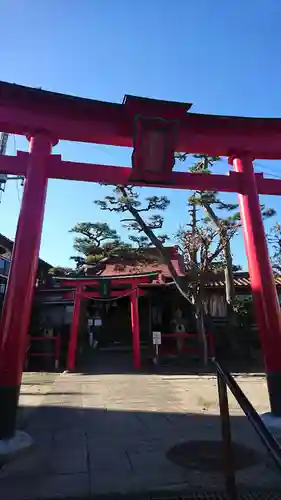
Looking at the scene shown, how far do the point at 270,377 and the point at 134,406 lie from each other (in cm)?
300

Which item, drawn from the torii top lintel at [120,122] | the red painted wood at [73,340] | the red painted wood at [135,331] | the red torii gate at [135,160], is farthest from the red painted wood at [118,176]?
the red painted wood at [73,340]

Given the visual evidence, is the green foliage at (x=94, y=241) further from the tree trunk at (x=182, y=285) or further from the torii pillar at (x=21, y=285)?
the torii pillar at (x=21, y=285)

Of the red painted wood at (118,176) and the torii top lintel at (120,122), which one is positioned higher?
the torii top lintel at (120,122)

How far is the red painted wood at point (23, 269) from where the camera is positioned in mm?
4777

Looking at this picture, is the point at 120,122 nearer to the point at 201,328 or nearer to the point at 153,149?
the point at 153,149

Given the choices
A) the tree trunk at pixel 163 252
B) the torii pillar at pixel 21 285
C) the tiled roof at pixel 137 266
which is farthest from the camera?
the tiled roof at pixel 137 266

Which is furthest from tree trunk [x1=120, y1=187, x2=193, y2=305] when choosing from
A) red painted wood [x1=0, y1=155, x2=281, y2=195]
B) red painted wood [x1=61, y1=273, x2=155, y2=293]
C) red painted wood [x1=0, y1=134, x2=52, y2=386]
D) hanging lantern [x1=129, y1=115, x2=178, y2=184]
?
red painted wood [x1=0, y1=134, x2=52, y2=386]

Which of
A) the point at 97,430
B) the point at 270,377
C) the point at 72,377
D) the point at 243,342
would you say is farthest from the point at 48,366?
the point at 270,377

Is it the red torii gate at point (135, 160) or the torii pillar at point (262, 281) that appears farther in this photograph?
the torii pillar at point (262, 281)

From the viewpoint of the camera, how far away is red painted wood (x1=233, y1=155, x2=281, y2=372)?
5652 mm

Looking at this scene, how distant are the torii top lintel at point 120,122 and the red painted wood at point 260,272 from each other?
1.52ft

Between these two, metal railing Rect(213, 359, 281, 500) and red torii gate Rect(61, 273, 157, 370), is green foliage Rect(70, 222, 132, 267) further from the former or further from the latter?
metal railing Rect(213, 359, 281, 500)

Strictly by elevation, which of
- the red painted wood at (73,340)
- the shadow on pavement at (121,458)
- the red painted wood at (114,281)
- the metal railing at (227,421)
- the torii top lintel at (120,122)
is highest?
the torii top lintel at (120,122)

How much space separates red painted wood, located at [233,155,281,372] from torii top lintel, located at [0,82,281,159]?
0.46 m
